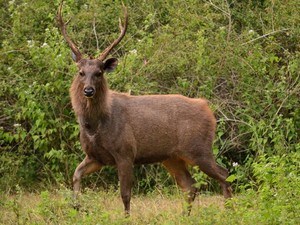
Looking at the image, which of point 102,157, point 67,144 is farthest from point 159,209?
point 67,144

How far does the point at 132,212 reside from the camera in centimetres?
1191

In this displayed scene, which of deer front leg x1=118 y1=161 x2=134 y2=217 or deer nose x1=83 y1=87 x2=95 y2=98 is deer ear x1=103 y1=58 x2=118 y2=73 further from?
deer front leg x1=118 y1=161 x2=134 y2=217

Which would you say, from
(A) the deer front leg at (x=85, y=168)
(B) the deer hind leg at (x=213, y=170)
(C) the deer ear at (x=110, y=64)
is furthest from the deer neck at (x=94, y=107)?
(B) the deer hind leg at (x=213, y=170)

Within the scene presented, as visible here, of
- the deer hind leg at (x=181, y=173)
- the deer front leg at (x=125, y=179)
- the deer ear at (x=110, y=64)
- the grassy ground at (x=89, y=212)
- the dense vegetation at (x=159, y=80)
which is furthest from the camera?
the dense vegetation at (x=159, y=80)

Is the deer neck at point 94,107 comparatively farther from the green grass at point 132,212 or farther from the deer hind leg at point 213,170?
the deer hind leg at point 213,170

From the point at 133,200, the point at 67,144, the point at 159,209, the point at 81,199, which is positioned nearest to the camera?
the point at 81,199

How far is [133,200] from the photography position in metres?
13.4

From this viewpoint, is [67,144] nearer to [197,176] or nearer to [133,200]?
[133,200]

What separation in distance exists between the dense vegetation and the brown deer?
50.5 inches

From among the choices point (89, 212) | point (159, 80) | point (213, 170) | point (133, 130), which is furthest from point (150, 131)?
point (159, 80)

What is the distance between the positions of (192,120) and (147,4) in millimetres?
4234

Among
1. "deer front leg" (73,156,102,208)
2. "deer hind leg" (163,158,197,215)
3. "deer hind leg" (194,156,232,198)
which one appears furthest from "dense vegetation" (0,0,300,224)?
"deer front leg" (73,156,102,208)

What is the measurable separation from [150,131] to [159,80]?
2.71 m

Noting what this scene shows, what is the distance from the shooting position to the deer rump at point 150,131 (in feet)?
39.9
